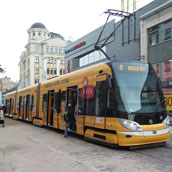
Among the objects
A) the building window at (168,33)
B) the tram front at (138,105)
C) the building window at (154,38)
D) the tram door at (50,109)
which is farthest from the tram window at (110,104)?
the building window at (154,38)

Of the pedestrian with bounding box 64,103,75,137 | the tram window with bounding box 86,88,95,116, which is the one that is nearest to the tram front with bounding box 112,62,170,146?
the tram window with bounding box 86,88,95,116

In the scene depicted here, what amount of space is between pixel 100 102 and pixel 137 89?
139 cm

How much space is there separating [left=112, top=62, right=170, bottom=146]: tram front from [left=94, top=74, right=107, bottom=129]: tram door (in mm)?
636

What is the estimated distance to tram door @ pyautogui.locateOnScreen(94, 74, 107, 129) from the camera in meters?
8.12

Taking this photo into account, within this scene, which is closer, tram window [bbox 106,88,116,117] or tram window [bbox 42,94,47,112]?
tram window [bbox 106,88,116,117]

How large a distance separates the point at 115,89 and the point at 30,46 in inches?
2984

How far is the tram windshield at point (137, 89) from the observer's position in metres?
7.54

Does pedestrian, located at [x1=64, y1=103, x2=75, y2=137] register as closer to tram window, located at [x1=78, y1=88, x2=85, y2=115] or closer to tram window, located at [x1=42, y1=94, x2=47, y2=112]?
tram window, located at [x1=78, y1=88, x2=85, y2=115]

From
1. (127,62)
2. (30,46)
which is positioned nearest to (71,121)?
(127,62)

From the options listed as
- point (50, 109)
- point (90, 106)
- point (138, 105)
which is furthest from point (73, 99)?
point (138, 105)

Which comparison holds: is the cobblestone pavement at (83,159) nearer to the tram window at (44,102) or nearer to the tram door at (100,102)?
the tram door at (100,102)

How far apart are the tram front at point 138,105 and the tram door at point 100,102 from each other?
636 millimetres

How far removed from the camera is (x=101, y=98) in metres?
8.39

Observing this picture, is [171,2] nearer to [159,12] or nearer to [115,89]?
[159,12]
